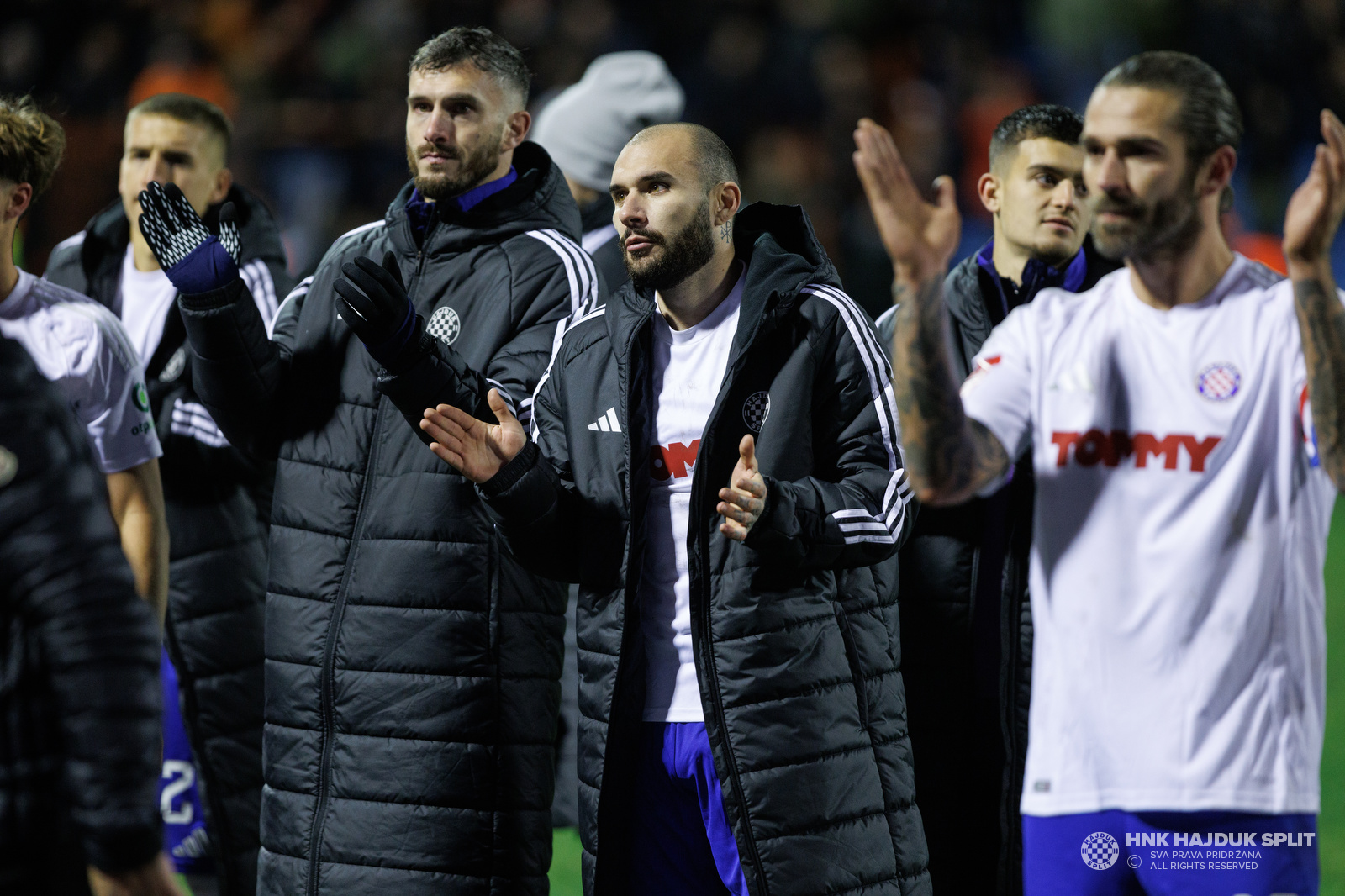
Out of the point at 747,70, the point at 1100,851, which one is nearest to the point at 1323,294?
the point at 1100,851

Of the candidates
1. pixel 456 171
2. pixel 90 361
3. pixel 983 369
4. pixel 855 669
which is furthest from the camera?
pixel 456 171

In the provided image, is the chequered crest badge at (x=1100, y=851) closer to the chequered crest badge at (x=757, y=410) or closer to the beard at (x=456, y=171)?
the chequered crest badge at (x=757, y=410)

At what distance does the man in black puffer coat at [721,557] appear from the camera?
3.50 metres

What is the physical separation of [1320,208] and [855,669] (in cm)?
149

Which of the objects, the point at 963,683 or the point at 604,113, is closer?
the point at 963,683

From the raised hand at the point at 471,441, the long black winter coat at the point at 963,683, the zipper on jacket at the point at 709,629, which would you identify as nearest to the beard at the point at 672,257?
the zipper on jacket at the point at 709,629

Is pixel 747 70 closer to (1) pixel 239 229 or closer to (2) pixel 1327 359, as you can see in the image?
(1) pixel 239 229

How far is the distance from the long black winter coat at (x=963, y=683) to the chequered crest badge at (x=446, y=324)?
129 cm

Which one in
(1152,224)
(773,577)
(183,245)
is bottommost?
(773,577)

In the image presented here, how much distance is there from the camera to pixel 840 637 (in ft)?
12.0

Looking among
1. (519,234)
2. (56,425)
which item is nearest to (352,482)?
(519,234)

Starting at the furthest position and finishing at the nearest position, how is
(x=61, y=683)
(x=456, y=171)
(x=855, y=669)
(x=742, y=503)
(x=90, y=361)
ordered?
(x=456, y=171) → (x=90, y=361) → (x=855, y=669) → (x=742, y=503) → (x=61, y=683)

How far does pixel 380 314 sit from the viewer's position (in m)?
3.84

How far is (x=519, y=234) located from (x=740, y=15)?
9.07 metres
